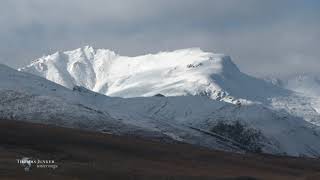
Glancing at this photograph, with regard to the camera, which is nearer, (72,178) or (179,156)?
(72,178)

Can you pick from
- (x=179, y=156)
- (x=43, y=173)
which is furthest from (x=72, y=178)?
(x=179, y=156)

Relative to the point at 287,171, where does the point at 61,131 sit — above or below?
above

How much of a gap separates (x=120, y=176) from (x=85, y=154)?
207 feet

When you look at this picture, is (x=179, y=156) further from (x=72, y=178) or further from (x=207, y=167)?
(x=72, y=178)

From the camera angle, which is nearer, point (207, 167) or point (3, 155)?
point (3, 155)

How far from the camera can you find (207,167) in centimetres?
16338

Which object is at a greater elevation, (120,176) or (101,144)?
(101,144)

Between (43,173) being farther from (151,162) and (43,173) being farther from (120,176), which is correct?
(151,162)

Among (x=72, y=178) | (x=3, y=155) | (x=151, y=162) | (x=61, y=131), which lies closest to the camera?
(x=72, y=178)

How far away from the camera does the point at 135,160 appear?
Answer: 163625mm

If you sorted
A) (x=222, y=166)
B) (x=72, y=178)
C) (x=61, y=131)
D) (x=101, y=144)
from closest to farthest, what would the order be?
(x=72, y=178) → (x=222, y=166) → (x=101, y=144) → (x=61, y=131)

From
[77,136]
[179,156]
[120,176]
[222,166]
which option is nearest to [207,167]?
[222,166]

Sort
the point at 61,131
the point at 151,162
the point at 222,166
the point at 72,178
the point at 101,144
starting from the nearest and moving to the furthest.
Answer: the point at 72,178 → the point at 151,162 → the point at 222,166 → the point at 101,144 → the point at 61,131

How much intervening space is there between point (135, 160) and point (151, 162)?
13.3 ft
